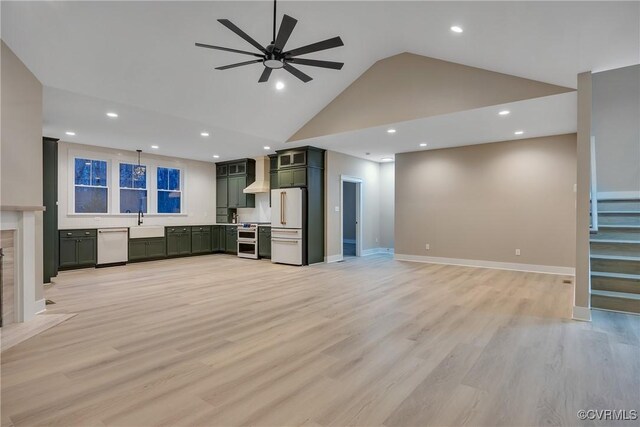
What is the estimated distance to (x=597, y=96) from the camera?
21.7 feet

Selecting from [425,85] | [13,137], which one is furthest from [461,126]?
[13,137]

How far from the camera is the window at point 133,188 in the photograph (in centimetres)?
815

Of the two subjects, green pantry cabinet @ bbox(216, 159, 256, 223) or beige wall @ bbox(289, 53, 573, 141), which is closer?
beige wall @ bbox(289, 53, 573, 141)

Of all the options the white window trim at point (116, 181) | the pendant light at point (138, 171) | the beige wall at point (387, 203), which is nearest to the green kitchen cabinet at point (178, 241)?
the white window trim at point (116, 181)

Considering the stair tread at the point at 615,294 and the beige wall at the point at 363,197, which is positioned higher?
the beige wall at the point at 363,197

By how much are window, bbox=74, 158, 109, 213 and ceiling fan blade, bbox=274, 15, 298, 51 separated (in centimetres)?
680

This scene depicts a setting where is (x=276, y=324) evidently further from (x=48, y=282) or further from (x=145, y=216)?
(x=145, y=216)

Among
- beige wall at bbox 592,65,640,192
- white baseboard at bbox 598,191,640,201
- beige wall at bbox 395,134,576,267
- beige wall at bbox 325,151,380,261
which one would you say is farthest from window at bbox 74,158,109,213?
beige wall at bbox 592,65,640,192

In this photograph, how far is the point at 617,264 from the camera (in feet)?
14.1

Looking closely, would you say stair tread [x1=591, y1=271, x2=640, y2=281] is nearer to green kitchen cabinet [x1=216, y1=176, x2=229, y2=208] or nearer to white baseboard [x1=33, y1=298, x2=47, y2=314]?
white baseboard [x1=33, y1=298, x2=47, y2=314]

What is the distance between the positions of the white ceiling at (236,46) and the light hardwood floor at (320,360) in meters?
2.91

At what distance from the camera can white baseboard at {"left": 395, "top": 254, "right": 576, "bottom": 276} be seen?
6.36 meters

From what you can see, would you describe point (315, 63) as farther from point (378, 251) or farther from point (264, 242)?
point (378, 251)

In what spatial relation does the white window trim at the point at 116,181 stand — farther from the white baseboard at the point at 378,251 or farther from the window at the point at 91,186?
the white baseboard at the point at 378,251
